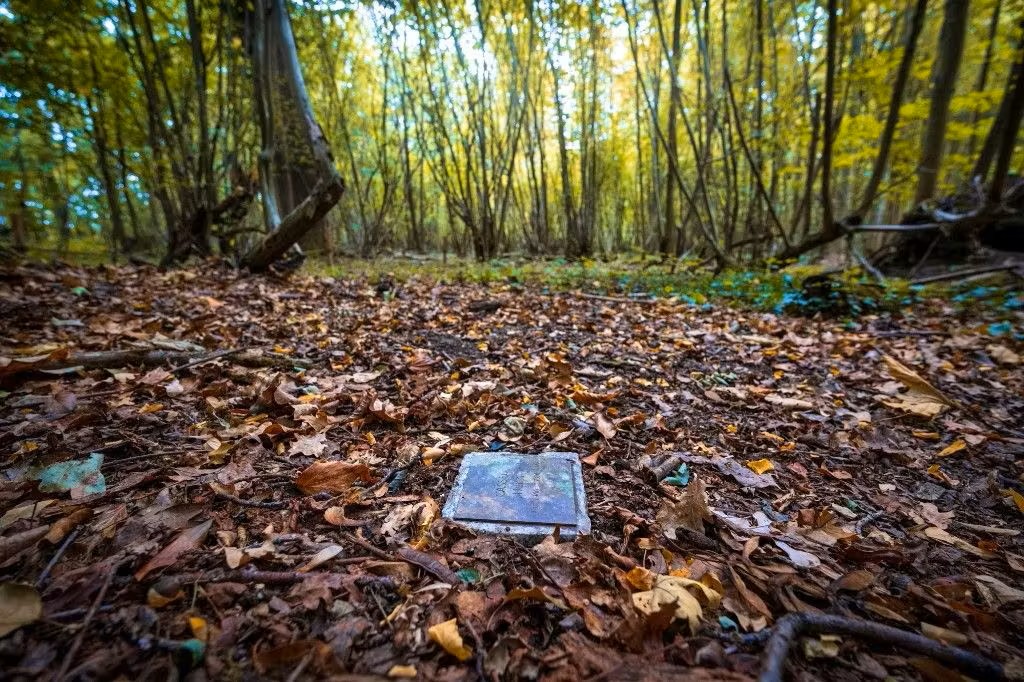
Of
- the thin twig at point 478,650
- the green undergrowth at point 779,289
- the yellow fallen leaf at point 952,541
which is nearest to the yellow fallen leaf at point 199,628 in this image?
the thin twig at point 478,650

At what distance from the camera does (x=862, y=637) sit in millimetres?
1058

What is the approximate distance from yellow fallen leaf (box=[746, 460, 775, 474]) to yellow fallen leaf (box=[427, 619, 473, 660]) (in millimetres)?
1461

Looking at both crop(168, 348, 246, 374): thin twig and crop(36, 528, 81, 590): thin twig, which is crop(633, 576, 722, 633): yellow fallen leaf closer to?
crop(36, 528, 81, 590): thin twig

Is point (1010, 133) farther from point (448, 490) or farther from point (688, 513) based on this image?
point (448, 490)

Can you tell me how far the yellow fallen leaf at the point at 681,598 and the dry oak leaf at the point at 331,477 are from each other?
1.05 metres

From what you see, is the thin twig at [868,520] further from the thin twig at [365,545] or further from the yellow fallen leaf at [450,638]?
the thin twig at [365,545]

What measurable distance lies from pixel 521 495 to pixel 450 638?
603 mm

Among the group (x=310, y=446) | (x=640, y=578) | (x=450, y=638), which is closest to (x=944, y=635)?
(x=640, y=578)

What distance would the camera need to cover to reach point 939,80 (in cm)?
625

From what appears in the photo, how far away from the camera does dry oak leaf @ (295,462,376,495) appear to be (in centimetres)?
157

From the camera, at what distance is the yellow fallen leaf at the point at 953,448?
6.72 ft

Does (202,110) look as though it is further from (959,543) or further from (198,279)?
(959,543)

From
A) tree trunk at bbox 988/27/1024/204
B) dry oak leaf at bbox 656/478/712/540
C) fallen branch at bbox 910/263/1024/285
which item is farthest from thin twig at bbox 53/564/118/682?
fallen branch at bbox 910/263/1024/285

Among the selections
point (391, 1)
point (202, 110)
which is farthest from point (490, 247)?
point (202, 110)
